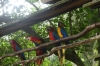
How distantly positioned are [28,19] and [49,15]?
412 mm

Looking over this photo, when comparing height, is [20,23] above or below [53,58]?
above

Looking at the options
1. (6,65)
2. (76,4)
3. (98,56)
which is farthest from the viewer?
(6,65)

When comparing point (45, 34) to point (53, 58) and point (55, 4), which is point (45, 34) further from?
point (53, 58)

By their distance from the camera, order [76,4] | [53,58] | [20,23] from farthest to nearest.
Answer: [53,58]
[20,23]
[76,4]

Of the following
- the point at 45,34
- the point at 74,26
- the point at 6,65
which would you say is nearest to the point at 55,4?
the point at 74,26

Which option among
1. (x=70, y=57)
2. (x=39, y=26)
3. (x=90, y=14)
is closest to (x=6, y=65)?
(x=39, y=26)

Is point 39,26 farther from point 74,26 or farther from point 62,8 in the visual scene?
point 62,8

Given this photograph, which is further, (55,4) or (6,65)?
(6,65)

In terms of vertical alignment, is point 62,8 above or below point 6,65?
above

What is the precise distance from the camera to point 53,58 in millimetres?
14617

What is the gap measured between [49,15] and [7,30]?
1055 millimetres

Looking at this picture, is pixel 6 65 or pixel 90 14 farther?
pixel 6 65

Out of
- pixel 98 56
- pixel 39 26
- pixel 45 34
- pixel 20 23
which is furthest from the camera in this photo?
pixel 39 26

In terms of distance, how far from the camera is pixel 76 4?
3.35 m
